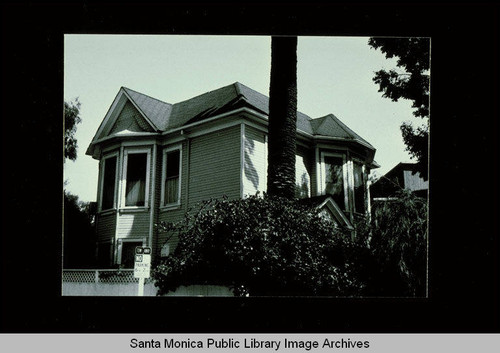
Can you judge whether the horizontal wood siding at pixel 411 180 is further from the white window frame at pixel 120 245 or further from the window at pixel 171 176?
the white window frame at pixel 120 245

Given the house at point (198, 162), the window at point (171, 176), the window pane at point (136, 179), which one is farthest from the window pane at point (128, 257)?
the window at point (171, 176)

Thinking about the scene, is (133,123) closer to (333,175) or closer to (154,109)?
(154,109)

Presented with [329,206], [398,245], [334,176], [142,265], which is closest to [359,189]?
[329,206]

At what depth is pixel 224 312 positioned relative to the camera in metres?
3.48

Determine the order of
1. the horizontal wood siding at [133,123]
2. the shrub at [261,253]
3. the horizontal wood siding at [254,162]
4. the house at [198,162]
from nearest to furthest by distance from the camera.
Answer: the shrub at [261,253] → the house at [198,162] → the horizontal wood siding at [254,162] → the horizontal wood siding at [133,123]

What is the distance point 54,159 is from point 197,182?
5.10m

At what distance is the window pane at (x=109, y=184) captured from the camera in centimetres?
676

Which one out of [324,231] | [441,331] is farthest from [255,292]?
[441,331]

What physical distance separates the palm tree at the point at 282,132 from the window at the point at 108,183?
A: 2.38 metres

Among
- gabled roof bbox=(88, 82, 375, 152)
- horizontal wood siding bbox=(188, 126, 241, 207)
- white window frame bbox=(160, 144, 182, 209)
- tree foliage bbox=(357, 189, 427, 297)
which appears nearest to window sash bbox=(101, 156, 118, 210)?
gabled roof bbox=(88, 82, 375, 152)

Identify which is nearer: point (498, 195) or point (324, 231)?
point (498, 195)

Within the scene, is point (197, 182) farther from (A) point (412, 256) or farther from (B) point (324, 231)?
(A) point (412, 256)

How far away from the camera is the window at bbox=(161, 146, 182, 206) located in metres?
7.70

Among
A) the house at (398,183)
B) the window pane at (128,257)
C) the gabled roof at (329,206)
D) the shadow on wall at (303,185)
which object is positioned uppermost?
the shadow on wall at (303,185)
